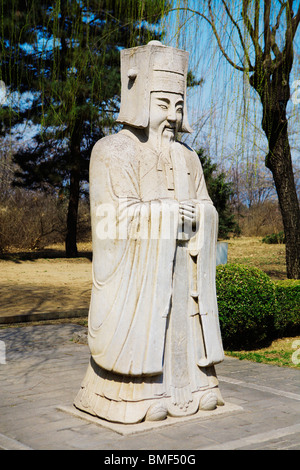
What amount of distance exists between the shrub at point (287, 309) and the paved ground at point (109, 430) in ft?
5.78

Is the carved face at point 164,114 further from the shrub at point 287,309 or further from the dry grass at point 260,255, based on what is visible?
the dry grass at point 260,255

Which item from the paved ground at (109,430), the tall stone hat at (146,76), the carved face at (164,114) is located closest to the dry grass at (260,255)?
the paved ground at (109,430)

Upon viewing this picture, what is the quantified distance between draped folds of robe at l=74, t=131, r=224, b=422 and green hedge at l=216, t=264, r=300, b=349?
3.15 metres

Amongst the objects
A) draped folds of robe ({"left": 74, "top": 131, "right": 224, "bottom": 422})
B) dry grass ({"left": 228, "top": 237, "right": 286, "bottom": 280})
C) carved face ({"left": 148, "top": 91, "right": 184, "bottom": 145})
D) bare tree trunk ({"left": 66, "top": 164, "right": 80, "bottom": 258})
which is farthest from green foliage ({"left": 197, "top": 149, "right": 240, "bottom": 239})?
draped folds of robe ({"left": 74, "top": 131, "right": 224, "bottom": 422})

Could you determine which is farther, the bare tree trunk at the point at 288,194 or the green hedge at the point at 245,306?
the bare tree trunk at the point at 288,194

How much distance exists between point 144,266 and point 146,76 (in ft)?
5.14

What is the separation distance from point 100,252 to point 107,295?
1.17 feet

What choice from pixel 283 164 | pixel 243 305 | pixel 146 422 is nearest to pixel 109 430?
pixel 146 422

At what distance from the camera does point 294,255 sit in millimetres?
10844

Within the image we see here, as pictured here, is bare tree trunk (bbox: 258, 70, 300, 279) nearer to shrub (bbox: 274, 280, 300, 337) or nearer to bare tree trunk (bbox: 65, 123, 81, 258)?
shrub (bbox: 274, 280, 300, 337)

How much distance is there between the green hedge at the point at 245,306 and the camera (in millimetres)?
7879

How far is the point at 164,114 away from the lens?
186 inches

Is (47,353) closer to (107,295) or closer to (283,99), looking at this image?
(107,295)

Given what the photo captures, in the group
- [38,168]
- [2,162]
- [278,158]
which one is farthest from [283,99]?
[2,162]
